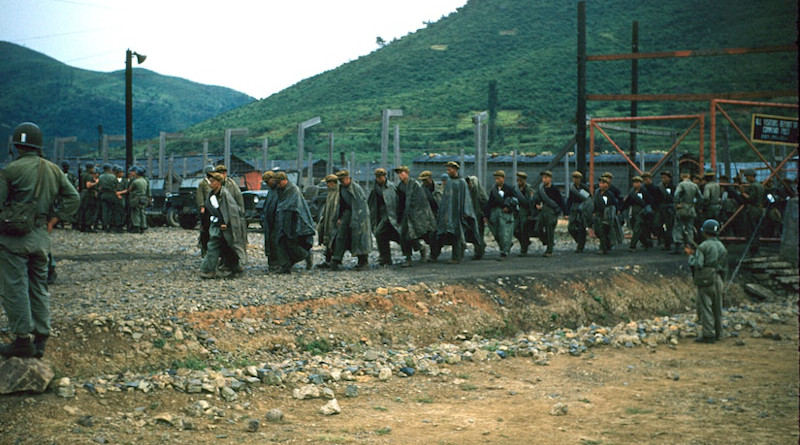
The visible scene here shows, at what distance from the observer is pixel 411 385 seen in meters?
8.00

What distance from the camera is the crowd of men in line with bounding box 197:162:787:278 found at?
40.2 feet

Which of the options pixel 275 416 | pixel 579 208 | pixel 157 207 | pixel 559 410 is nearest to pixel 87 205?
pixel 157 207

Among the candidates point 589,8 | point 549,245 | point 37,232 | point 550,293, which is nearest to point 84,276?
point 37,232

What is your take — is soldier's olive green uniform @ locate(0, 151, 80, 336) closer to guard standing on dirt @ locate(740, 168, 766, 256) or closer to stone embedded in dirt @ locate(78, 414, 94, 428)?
stone embedded in dirt @ locate(78, 414, 94, 428)

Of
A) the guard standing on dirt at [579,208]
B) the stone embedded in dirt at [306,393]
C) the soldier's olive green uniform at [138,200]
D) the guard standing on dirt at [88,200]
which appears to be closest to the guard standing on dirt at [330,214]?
the guard standing on dirt at [579,208]

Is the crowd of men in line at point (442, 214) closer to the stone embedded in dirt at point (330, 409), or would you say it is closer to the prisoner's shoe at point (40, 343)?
the prisoner's shoe at point (40, 343)

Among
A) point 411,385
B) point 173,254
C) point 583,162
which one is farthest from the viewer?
point 583,162

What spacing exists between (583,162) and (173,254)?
31.6 ft

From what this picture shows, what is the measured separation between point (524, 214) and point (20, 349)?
10.7 m

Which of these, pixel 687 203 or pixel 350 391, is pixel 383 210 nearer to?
pixel 687 203

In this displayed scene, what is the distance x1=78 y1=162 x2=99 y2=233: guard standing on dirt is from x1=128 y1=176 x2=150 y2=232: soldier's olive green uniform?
97 cm

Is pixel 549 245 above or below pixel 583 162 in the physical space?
below

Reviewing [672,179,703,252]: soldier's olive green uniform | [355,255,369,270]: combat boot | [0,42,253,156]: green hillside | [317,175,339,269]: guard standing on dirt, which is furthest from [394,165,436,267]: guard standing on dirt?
[0,42,253,156]: green hillside

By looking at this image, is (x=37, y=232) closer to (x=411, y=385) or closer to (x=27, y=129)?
(x=27, y=129)
